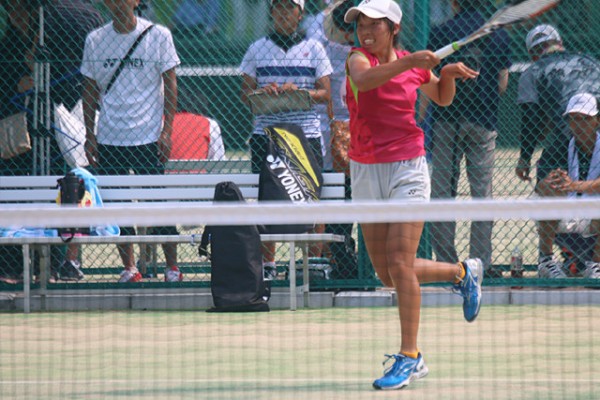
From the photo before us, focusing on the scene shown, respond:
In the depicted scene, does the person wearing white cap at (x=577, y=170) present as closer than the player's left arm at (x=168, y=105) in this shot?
Yes

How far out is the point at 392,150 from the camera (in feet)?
16.4

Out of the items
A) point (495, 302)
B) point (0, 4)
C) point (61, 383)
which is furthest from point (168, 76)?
point (61, 383)

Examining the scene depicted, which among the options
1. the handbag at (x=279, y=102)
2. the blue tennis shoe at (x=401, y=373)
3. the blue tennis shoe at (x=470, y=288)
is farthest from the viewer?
the handbag at (x=279, y=102)

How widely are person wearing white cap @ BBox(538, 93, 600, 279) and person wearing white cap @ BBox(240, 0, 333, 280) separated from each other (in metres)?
1.55

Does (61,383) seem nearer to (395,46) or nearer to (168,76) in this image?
(395,46)

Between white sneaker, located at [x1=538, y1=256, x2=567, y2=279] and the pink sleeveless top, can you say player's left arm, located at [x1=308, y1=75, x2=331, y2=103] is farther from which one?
the pink sleeveless top

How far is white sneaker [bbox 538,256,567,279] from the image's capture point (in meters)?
7.66

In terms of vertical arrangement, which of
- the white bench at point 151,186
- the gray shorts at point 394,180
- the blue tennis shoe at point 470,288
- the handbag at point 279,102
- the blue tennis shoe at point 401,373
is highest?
the handbag at point 279,102

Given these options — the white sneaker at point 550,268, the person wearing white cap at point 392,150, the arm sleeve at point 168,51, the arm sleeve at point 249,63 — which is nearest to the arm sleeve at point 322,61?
the arm sleeve at point 249,63

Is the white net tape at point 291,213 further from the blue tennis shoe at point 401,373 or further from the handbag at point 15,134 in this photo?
the handbag at point 15,134

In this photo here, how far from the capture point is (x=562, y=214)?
154 inches

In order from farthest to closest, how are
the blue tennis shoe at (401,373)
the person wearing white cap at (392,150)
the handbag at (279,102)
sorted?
1. the handbag at (279,102)
2. the person wearing white cap at (392,150)
3. the blue tennis shoe at (401,373)

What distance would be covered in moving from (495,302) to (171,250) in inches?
85.7

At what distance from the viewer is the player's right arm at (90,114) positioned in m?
7.79
